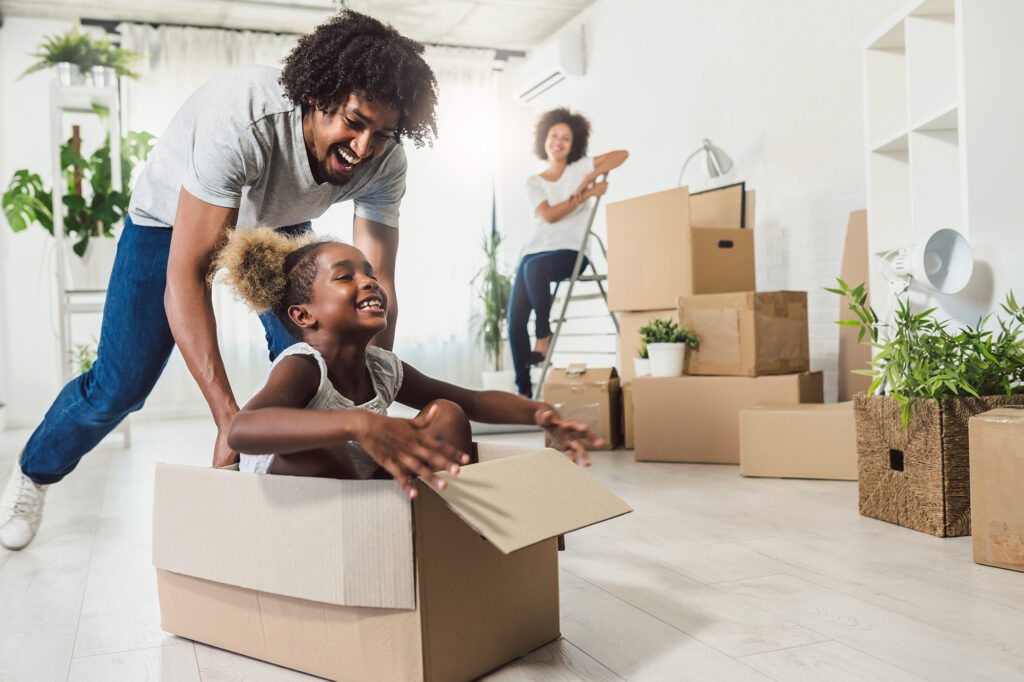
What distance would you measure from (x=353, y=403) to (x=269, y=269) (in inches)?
8.7

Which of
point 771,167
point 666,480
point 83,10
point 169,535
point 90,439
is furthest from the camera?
point 83,10

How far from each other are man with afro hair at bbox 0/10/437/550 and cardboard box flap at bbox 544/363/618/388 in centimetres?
152

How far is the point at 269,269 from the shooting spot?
1.14 meters

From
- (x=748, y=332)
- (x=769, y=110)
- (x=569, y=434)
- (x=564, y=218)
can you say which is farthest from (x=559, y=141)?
(x=569, y=434)

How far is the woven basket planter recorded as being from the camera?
156 centimetres

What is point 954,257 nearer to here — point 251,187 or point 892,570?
point 892,570

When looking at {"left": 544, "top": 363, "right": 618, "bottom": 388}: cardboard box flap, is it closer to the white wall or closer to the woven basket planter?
the white wall

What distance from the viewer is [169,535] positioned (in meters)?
1.09

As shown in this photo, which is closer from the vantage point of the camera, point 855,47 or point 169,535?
point 169,535

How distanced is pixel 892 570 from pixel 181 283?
1.22 metres

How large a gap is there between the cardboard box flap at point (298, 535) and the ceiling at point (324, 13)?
408 centimetres

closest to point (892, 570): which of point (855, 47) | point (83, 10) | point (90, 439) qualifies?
point (90, 439)

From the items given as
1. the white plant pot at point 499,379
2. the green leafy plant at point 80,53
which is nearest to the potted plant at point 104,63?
the green leafy plant at point 80,53

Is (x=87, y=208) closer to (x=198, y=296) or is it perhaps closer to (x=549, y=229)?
(x=549, y=229)
